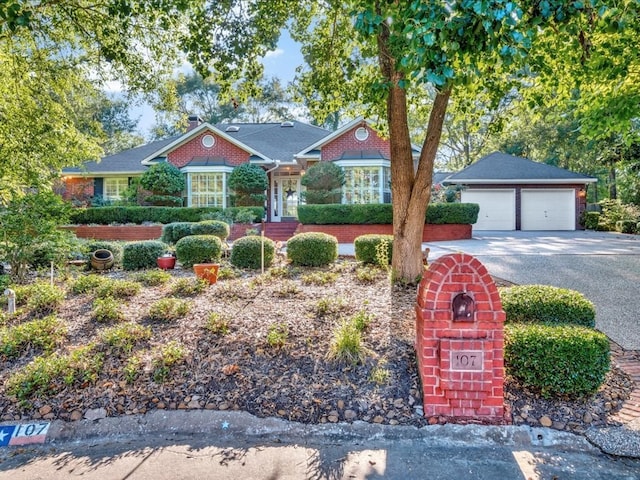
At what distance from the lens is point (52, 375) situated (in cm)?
354

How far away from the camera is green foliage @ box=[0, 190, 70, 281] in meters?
6.23

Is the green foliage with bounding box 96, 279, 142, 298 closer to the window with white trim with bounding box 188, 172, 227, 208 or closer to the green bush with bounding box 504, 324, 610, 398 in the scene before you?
the green bush with bounding box 504, 324, 610, 398

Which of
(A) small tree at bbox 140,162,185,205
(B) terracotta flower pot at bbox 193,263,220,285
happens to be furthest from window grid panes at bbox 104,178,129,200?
(B) terracotta flower pot at bbox 193,263,220,285

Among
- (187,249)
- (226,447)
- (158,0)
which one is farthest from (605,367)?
(187,249)

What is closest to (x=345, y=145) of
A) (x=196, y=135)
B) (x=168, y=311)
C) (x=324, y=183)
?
(x=324, y=183)

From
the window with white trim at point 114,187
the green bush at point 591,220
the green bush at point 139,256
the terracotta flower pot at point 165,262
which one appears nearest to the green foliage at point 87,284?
the terracotta flower pot at point 165,262

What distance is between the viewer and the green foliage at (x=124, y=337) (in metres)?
3.95

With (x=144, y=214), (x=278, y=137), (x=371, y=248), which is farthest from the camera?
(x=278, y=137)

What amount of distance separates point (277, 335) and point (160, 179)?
1555 centimetres

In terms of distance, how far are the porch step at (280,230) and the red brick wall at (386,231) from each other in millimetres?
1444

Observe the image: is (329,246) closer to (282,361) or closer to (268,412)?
(282,361)

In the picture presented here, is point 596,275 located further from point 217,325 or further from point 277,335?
point 217,325

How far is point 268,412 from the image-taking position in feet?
10.6

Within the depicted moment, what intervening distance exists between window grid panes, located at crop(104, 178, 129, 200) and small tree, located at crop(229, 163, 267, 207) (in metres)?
6.72
